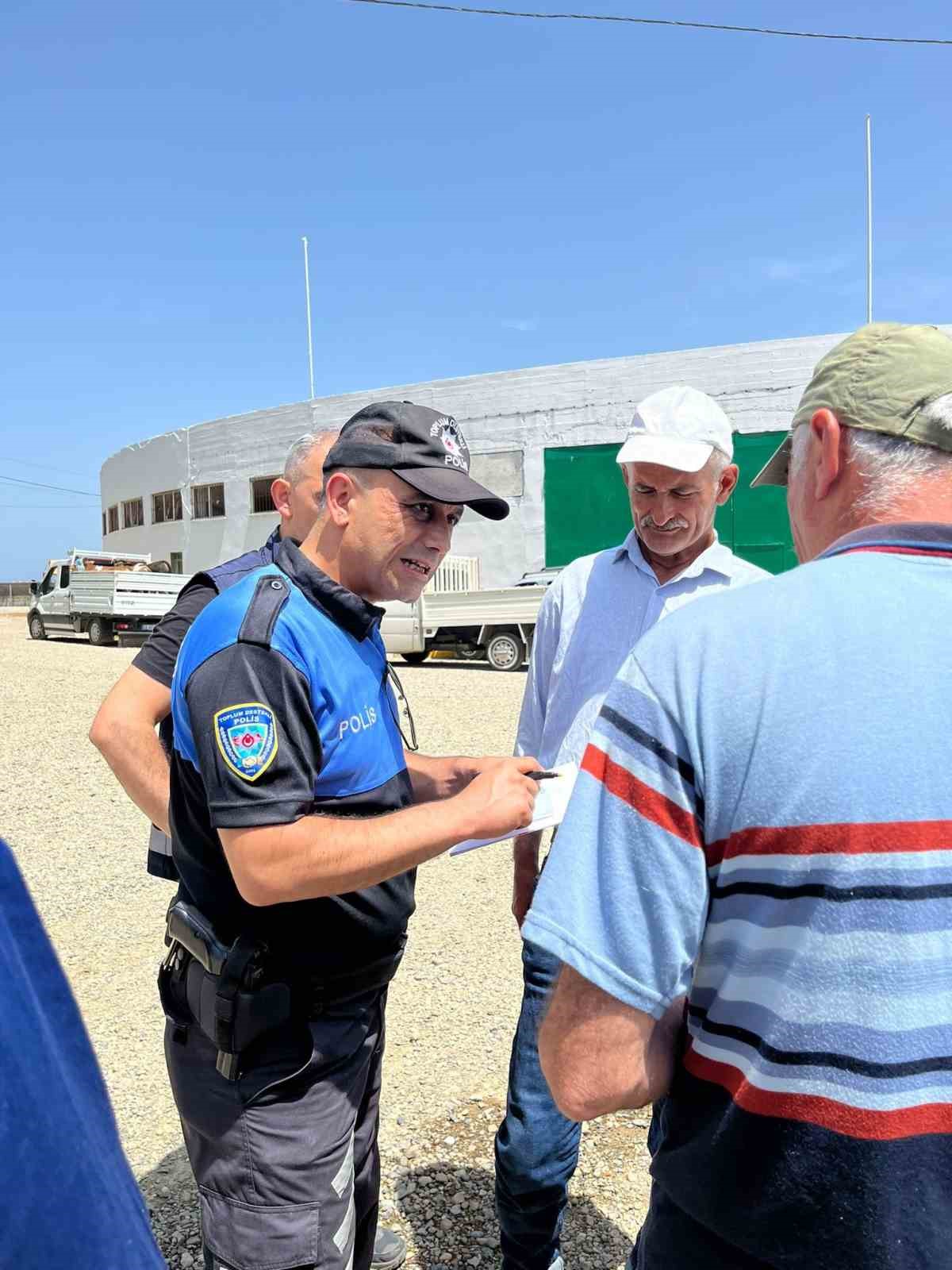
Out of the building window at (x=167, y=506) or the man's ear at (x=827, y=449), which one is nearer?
the man's ear at (x=827, y=449)

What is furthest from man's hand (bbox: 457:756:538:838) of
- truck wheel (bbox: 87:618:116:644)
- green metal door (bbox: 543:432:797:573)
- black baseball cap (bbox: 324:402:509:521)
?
truck wheel (bbox: 87:618:116:644)

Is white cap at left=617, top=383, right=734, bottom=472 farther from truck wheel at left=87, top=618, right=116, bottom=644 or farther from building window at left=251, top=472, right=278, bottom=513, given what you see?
building window at left=251, top=472, right=278, bottom=513

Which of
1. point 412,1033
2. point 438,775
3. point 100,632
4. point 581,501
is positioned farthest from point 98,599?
point 438,775

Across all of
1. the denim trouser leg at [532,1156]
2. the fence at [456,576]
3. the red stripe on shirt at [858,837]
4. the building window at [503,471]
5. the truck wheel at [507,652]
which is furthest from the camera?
the building window at [503,471]

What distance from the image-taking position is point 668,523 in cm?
269

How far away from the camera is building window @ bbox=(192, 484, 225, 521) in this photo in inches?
1198

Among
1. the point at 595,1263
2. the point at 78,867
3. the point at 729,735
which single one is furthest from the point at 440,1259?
the point at 78,867

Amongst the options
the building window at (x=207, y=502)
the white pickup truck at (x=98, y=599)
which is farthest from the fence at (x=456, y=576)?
the building window at (x=207, y=502)

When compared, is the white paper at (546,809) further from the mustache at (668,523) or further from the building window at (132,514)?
the building window at (132,514)

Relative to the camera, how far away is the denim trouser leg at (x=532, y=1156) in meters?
2.27

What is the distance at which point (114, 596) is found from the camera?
22609 millimetres

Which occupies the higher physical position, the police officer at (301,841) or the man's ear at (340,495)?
the man's ear at (340,495)

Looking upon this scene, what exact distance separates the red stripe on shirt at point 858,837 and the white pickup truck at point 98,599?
22.9 meters

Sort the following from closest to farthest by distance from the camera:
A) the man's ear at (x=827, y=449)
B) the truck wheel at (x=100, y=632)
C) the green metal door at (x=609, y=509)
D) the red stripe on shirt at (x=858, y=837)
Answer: the red stripe on shirt at (x=858, y=837) < the man's ear at (x=827, y=449) < the green metal door at (x=609, y=509) < the truck wheel at (x=100, y=632)
